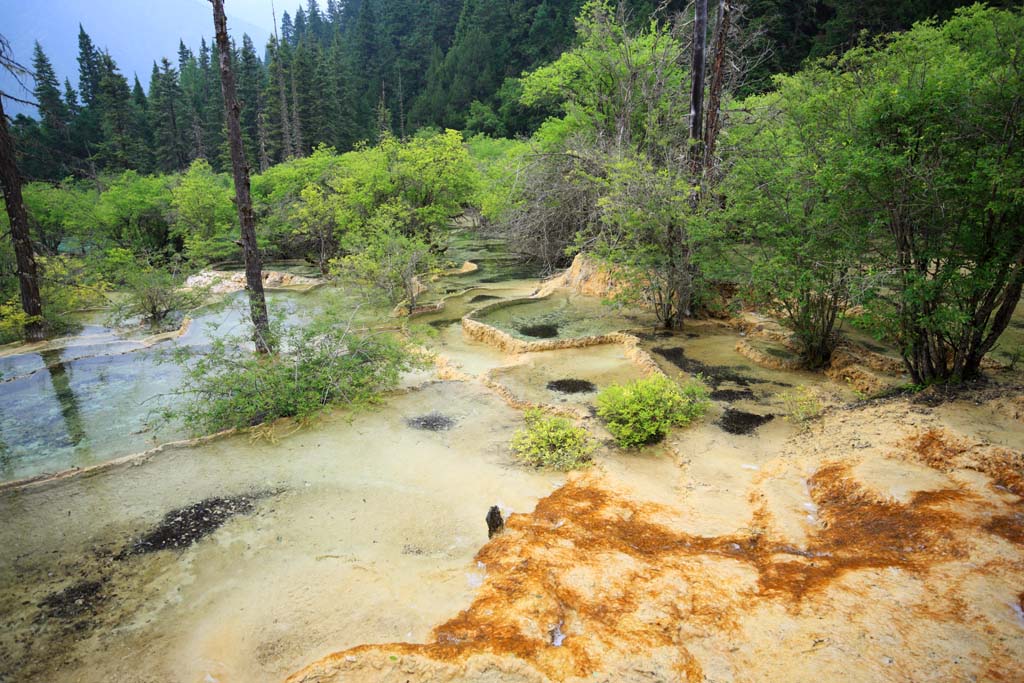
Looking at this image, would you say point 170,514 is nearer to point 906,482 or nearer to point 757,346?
point 906,482

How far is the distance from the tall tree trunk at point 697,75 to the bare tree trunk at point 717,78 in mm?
292

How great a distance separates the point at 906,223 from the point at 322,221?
2183cm

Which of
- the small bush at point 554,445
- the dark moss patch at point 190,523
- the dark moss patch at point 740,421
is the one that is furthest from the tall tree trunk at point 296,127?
the dark moss patch at point 740,421

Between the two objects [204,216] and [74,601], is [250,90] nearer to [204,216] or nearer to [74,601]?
[204,216]

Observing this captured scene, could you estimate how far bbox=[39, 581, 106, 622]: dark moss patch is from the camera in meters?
4.52

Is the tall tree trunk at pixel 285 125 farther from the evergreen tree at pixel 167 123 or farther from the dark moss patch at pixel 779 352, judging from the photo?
the dark moss patch at pixel 779 352

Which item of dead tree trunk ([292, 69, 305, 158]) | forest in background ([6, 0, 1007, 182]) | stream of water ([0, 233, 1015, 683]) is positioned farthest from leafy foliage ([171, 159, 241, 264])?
dead tree trunk ([292, 69, 305, 158])

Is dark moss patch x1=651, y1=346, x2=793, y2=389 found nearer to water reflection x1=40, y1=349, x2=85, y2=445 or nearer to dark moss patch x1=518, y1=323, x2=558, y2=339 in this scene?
dark moss patch x1=518, y1=323, x2=558, y2=339

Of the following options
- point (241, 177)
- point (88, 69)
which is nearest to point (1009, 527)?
point (241, 177)

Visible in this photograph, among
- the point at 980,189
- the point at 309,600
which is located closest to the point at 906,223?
the point at 980,189

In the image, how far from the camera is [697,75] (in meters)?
13.5

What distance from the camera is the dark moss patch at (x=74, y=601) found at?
452 cm

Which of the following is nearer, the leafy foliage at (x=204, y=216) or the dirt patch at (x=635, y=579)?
the dirt patch at (x=635, y=579)

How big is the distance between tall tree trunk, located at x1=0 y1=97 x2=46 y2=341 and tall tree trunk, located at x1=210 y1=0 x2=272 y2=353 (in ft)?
24.7
